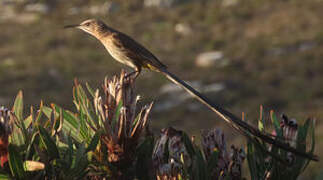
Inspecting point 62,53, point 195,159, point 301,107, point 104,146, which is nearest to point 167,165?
point 195,159

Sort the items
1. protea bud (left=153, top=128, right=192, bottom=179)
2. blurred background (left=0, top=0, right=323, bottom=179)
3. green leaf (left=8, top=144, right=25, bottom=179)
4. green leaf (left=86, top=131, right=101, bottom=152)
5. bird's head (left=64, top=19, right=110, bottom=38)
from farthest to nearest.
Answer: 1. blurred background (left=0, top=0, right=323, bottom=179)
2. bird's head (left=64, top=19, right=110, bottom=38)
3. protea bud (left=153, top=128, right=192, bottom=179)
4. green leaf (left=86, top=131, right=101, bottom=152)
5. green leaf (left=8, top=144, right=25, bottom=179)

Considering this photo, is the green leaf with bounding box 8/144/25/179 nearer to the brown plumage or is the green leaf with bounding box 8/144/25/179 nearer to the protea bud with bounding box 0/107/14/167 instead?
the protea bud with bounding box 0/107/14/167

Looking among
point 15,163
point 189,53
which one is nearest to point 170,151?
point 15,163

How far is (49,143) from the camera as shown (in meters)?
1.72

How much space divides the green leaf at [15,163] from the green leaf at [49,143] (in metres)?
0.09

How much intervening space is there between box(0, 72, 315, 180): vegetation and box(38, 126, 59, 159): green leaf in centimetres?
2

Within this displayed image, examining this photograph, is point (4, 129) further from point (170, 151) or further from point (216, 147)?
point (216, 147)

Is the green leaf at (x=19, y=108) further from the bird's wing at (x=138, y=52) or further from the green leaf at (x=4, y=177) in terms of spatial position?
the bird's wing at (x=138, y=52)

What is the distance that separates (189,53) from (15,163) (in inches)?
1171

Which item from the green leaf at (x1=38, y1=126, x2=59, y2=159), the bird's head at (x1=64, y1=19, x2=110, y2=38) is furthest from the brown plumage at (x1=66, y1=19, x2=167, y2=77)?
the green leaf at (x1=38, y1=126, x2=59, y2=159)

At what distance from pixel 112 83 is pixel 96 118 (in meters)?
0.15

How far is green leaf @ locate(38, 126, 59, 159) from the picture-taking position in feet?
5.61

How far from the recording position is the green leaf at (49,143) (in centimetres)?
171

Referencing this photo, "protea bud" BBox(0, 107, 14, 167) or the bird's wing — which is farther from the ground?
the bird's wing
